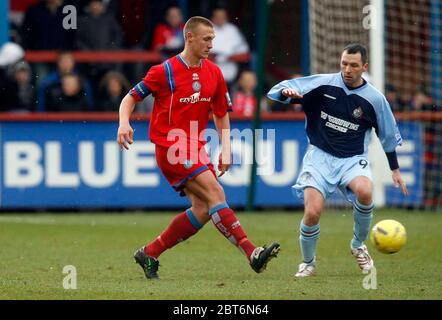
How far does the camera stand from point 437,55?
60.4 ft

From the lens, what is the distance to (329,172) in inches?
392

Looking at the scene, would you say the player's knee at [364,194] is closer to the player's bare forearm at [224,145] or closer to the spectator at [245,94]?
the player's bare forearm at [224,145]

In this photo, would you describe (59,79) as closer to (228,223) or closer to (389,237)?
(228,223)

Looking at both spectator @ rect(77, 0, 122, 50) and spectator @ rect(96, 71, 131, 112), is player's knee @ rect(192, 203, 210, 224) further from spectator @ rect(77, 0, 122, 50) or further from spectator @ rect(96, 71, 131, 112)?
spectator @ rect(77, 0, 122, 50)

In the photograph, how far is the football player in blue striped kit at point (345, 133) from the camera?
9.86 metres

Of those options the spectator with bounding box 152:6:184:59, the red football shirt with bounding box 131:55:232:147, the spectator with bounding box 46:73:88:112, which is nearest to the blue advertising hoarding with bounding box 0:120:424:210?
the spectator with bounding box 46:73:88:112

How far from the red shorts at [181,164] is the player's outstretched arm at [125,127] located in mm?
347

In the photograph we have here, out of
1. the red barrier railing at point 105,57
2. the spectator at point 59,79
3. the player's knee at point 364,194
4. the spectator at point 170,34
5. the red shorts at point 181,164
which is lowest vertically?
the player's knee at point 364,194

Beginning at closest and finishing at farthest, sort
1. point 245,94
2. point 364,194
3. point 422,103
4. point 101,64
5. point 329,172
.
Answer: point 364,194, point 329,172, point 245,94, point 422,103, point 101,64

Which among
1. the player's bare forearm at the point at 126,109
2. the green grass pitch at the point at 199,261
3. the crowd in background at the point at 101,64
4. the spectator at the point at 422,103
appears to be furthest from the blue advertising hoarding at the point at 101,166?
the player's bare forearm at the point at 126,109

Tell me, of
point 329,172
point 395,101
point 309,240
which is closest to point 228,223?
point 309,240

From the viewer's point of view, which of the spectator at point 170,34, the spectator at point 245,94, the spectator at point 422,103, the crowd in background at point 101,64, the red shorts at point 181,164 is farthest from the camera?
the spectator at point 170,34

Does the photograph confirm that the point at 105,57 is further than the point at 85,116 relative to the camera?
Yes

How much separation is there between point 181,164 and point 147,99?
7596 mm
